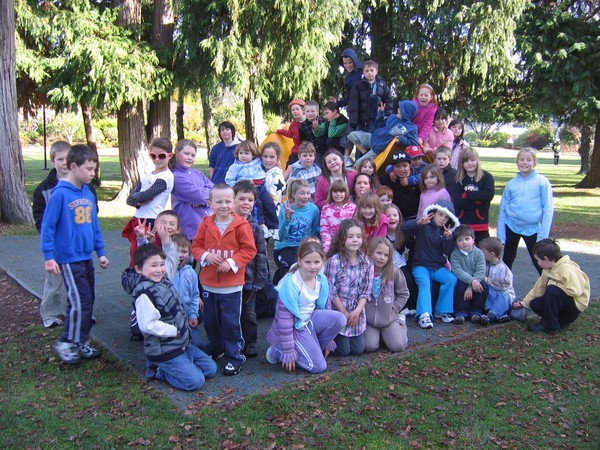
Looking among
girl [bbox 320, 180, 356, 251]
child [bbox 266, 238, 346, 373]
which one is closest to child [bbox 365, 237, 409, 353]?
child [bbox 266, 238, 346, 373]

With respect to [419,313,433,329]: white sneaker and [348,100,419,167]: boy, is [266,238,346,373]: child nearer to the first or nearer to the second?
[419,313,433,329]: white sneaker

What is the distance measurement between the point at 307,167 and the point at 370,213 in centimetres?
146

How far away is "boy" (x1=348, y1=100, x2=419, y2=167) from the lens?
7367 mm

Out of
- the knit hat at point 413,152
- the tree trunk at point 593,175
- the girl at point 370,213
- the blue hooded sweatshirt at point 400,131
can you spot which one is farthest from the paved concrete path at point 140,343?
the tree trunk at point 593,175

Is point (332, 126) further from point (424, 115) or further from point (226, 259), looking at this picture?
point (226, 259)

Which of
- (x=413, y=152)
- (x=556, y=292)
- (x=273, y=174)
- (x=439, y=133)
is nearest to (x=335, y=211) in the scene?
(x=273, y=174)

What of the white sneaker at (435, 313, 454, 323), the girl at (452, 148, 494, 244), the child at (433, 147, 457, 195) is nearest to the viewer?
A: the white sneaker at (435, 313, 454, 323)

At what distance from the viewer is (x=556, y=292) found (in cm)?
542

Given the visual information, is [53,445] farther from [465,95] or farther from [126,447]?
[465,95]

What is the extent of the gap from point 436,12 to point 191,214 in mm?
12658

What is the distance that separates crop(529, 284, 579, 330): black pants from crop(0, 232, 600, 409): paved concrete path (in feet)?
2.21

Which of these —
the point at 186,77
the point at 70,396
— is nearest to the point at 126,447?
the point at 70,396

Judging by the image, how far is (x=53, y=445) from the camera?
3.37m

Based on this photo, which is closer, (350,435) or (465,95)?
(350,435)
